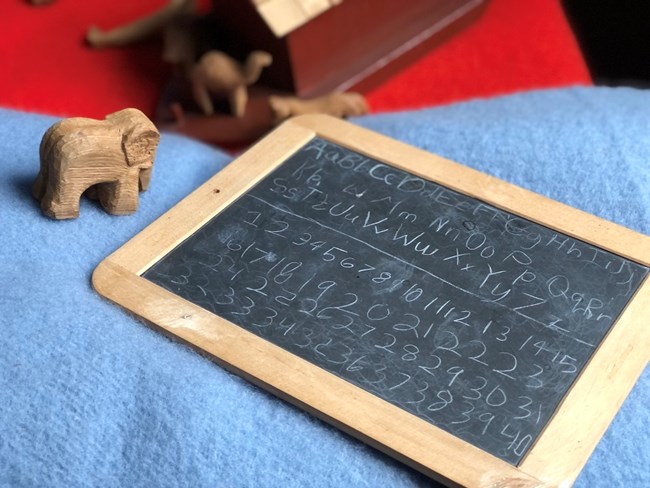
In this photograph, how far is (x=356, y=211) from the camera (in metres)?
1.23

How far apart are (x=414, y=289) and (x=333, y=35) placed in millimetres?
793

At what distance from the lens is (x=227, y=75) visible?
1.70 m

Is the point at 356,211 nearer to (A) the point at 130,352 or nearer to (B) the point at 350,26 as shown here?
(A) the point at 130,352

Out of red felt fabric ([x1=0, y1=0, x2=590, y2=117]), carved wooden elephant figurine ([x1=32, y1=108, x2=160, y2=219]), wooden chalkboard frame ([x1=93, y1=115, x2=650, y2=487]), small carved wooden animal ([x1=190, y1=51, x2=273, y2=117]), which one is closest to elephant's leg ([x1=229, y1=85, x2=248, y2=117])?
small carved wooden animal ([x1=190, y1=51, x2=273, y2=117])

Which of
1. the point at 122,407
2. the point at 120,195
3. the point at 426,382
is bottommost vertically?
the point at 426,382

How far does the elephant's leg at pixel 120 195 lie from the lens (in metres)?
1.22

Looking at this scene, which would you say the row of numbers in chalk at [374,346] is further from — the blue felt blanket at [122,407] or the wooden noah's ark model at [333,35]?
the wooden noah's ark model at [333,35]

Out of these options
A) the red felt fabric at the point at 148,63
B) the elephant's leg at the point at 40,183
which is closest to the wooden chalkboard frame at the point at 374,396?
the elephant's leg at the point at 40,183

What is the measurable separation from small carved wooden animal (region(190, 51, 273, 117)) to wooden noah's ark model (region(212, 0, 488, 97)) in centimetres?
5

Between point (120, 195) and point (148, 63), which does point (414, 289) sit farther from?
point (148, 63)

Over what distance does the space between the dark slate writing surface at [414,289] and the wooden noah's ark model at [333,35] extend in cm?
47

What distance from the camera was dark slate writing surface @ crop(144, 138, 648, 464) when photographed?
3.30 ft

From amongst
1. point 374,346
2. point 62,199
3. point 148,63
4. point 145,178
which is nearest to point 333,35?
point 148,63

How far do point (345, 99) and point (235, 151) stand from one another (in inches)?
8.8
